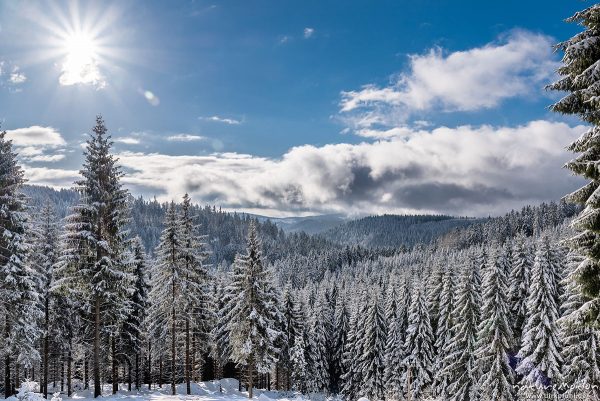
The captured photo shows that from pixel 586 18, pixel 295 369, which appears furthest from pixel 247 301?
pixel 586 18

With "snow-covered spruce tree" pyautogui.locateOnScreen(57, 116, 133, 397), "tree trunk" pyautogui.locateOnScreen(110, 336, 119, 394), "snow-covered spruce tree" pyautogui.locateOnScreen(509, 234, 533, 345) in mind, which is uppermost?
"snow-covered spruce tree" pyautogui.locateOnScreen(57, 116, 133, 397)

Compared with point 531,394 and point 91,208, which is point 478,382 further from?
point 91,208

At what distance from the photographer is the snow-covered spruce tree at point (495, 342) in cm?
3719

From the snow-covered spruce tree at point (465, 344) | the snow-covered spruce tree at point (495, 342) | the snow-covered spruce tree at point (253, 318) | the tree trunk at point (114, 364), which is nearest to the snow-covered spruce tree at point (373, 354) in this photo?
the snow-covered spruce tree at point (465, 344)

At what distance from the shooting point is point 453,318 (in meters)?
44.3

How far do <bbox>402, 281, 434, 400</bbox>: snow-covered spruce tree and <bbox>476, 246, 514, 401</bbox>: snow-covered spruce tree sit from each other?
1118 cm

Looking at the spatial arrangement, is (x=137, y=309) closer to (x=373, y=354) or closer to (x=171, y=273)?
(x=171, y=273)

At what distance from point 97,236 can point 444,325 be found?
121 ft

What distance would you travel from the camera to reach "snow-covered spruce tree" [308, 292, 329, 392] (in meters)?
58.8

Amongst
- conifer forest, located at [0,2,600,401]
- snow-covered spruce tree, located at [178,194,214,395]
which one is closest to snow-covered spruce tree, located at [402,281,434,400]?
conifer forest, located at [0,2,600,401]

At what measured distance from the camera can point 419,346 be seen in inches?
1978

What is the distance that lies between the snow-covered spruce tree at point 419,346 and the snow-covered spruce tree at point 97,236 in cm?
3458

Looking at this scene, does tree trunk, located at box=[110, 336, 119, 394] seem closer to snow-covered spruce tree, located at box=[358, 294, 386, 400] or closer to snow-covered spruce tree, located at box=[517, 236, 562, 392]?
snow-covered spruce tree, located at box=[358, 294, 386, 400]

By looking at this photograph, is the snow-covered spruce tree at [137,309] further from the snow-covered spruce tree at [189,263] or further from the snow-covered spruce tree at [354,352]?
the snow-covered spruce tree at [354,352]
